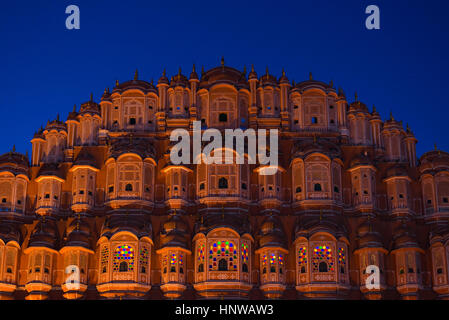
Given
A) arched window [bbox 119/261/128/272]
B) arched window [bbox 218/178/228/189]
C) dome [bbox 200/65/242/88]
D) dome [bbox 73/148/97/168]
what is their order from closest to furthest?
arched window [bbox 119/261/128/272]
arched window [bbox 218/178/228/189]
dome [bbox 73/148/97/168]
dome [bbox 200/65/242/88]

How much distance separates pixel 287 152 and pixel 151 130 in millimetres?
10357

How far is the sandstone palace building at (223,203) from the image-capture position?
52.1 m

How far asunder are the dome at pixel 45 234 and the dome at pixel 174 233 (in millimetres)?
7511

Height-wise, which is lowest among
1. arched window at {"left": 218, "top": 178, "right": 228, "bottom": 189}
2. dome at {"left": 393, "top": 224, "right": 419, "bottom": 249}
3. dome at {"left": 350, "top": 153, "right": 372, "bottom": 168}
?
dome at {"left": 393, "top": 224, "right": 419, "bottom": 249}

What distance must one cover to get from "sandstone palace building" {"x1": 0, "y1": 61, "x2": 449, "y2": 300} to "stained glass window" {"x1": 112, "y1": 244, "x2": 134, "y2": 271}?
94 mm

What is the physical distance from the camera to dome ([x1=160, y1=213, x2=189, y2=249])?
171ft

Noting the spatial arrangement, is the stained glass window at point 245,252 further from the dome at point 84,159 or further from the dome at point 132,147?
the dome at point 84,159

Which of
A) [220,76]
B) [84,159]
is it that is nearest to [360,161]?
[220,76]

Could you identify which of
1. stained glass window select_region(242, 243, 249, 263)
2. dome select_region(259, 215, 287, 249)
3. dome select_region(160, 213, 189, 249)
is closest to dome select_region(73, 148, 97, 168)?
dome select_region(160, 213, 189, 249)

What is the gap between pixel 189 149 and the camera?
5684cm

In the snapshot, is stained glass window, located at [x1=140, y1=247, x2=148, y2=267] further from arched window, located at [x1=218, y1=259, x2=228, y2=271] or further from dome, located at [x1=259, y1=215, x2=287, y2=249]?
dome, located at [x1=259, y1=215, x2=287, y2=249]

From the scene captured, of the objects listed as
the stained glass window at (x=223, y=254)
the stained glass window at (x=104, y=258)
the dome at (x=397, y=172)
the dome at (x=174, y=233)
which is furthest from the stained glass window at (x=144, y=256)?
the dome at (x=397, y=172)
